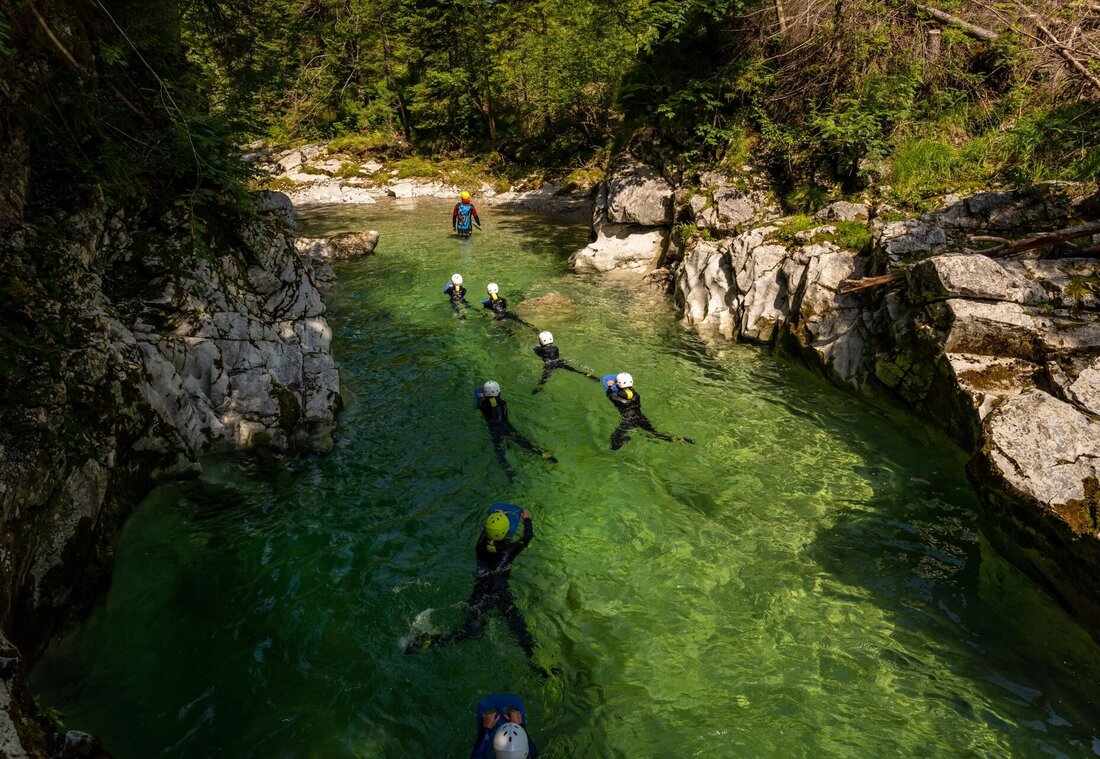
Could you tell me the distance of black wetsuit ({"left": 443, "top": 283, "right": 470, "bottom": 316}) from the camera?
16.0 meters

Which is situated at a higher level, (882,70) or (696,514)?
(882,70)

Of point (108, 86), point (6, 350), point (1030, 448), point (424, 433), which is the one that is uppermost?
point (108, 86)

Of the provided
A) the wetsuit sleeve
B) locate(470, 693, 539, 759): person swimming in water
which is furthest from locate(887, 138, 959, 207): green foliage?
locate(470, 693, 539, 759): person swimming in water

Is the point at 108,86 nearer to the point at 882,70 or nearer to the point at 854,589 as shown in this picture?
the point at 854,589

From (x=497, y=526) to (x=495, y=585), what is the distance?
75cm

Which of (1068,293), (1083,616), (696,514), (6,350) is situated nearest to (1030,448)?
(1083,616)

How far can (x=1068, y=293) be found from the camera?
26.9 ft

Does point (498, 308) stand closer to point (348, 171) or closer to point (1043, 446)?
point (1043, 446)

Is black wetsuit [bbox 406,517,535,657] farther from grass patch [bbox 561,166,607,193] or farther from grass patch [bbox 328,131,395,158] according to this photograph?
grass patch [bbox 328,131,395,158]

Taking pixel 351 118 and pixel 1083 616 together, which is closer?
pixel 1083 616

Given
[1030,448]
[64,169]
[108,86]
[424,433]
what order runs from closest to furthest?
[1030,448]
[64,169]
[108,86]
[424,433]

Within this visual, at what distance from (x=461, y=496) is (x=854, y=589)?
571 centimetres

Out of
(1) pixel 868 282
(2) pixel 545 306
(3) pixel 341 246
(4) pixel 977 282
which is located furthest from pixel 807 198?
(3) pixel 341 246

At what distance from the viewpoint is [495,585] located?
6.67m
